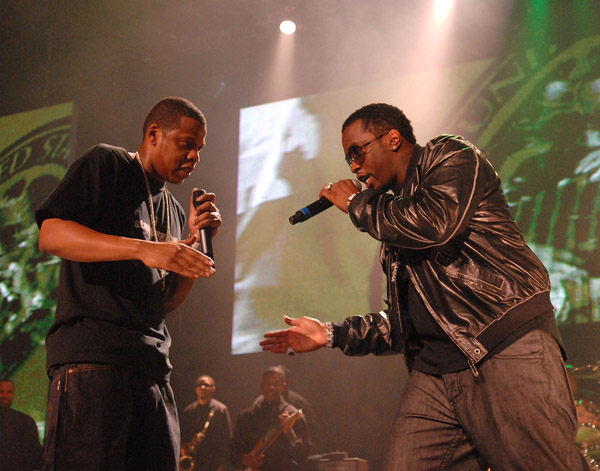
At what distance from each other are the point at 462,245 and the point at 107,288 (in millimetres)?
1147

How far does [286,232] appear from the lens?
5.84 m

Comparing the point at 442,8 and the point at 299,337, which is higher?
the point at 442,8

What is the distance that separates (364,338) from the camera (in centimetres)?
209

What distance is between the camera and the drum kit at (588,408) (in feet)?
12.8

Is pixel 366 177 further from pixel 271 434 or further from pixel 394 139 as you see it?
pixel 271 434

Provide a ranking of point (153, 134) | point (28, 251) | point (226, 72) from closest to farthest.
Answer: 1. point (153, 134)
2. point (28, 251)
3. point (226, 72)

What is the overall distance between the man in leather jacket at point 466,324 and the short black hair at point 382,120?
19 centimetres

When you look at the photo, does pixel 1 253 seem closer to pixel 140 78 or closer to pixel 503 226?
pixel 140 78

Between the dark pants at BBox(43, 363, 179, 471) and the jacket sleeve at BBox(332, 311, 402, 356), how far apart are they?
74 cm

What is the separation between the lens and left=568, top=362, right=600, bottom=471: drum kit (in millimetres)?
3893

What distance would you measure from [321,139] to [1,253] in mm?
3961

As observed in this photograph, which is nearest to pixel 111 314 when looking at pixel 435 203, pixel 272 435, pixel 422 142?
pixel 435 203

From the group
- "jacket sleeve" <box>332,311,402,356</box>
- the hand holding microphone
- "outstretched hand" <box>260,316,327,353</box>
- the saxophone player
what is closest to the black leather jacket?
"jacket sleeve" <box>332,311,402,356</box>

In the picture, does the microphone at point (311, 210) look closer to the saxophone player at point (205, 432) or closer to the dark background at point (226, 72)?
the dark background at point (226, 72)
